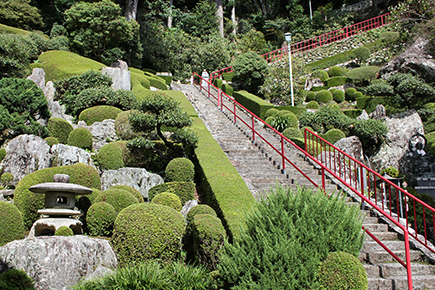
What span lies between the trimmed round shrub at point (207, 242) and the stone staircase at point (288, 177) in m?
1.15

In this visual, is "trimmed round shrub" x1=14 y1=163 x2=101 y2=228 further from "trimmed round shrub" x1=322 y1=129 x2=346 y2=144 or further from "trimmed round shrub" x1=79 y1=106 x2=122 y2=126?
"trimmed round shrub" x1=322 y1=129 x2=346 y2=144

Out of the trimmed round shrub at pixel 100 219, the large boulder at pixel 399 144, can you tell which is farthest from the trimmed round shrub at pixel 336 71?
the trimmed round shrub at pixel 100 219

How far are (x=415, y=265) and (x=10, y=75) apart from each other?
16036 millimetres

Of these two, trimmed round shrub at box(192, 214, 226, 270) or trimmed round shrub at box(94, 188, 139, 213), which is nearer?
trimmed round shrub at box(192, 214, 226, 270)

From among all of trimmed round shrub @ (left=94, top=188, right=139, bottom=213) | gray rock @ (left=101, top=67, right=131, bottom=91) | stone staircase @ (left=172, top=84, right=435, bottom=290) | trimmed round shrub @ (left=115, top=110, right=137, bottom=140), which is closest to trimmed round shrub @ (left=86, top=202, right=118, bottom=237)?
trimmed round shrub @ (left=94, top=188, right=139, bottom=213)

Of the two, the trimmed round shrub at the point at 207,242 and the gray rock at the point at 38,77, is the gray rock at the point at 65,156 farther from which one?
the gray rock at the point at 38,77

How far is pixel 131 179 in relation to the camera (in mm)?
8641

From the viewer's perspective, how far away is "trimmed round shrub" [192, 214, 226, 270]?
527 centimetres

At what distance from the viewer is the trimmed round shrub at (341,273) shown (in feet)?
12.0

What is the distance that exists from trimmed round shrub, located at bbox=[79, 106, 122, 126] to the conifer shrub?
959 cm

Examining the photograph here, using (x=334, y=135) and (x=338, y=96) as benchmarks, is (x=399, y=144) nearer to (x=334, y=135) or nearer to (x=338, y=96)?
(x=334, y=135)

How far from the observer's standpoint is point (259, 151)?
1062 centimetres

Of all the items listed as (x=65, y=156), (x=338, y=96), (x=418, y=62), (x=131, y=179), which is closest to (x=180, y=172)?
(x=131, y=179)

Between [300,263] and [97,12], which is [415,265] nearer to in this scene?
[300,263]
